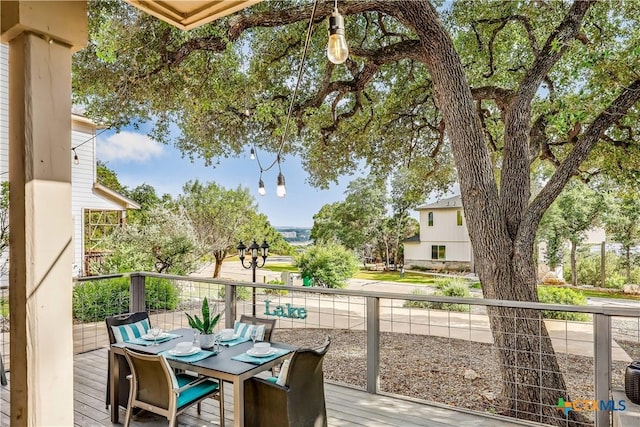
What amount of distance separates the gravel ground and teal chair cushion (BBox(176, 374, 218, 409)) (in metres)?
1.68

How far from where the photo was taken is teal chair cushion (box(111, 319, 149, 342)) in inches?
125

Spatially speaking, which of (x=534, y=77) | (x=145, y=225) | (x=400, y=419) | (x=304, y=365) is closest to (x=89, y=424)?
(x=304, y=365)

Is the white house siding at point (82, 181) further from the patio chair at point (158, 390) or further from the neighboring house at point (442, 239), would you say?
the neighboring house at point (442, 239)

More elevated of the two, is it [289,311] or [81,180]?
[81,180]

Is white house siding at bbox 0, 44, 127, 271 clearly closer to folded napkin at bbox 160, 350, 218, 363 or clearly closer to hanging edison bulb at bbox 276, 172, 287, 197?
hanging edison bulb at bbox 276, 172, 287, 197

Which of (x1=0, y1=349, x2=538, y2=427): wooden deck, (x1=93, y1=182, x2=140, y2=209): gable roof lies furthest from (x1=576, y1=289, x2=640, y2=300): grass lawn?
(x1=93, y1=182, x2=140, y2=209): gable roof

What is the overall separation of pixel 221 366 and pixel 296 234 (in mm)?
18394

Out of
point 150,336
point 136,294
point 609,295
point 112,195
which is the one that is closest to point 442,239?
point 609,295

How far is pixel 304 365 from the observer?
2.42 metres

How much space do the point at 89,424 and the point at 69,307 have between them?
250cm

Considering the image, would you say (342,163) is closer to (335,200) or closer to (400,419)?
(400,419)

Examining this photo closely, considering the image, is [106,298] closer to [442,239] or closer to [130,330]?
[130,330]

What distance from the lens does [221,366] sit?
2570 mm

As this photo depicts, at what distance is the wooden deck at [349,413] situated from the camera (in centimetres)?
303
